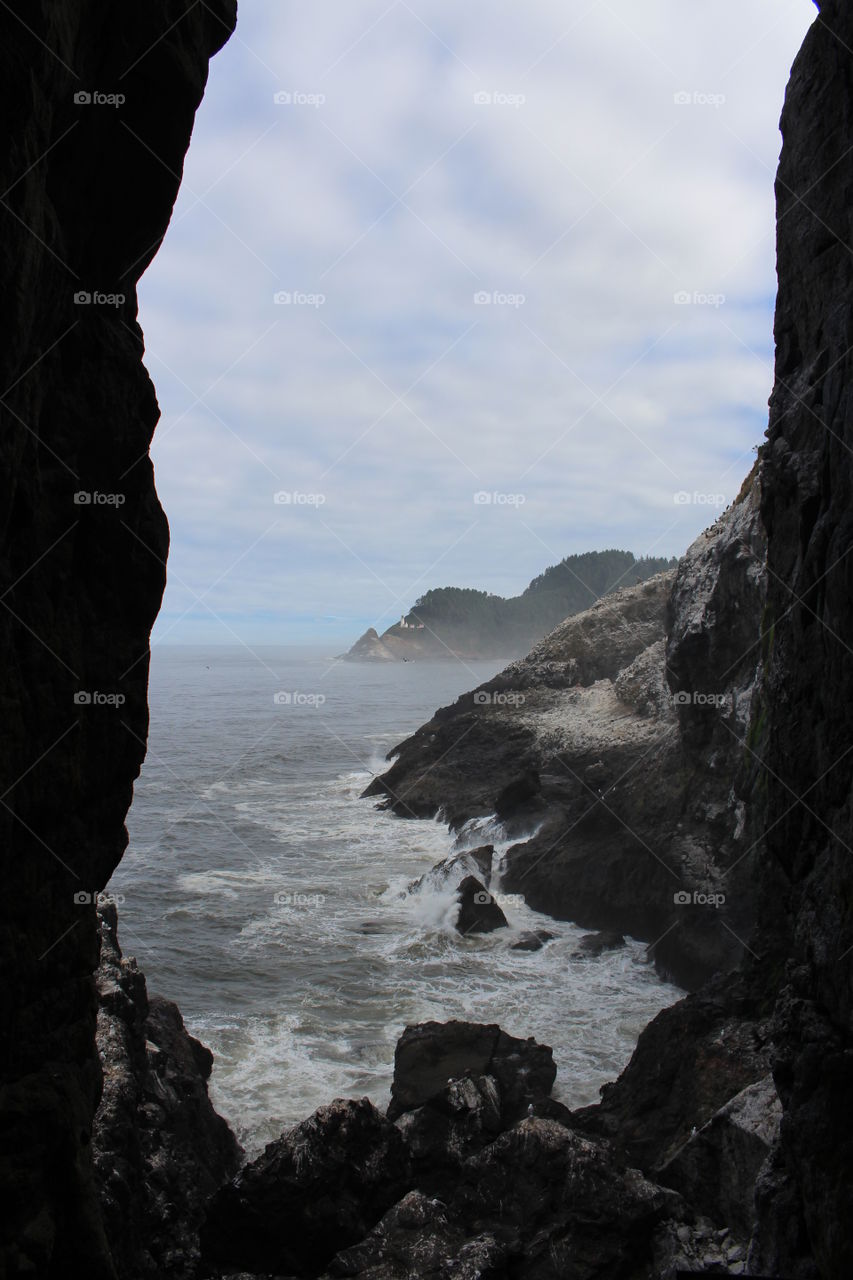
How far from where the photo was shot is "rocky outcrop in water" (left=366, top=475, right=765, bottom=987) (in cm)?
2361

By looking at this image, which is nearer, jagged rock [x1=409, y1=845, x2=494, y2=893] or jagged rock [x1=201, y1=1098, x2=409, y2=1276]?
jagged rock [x1=201, y1=1098, x2=409, y2=1276]

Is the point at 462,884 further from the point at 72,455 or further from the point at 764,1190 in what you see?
the point at 72,455

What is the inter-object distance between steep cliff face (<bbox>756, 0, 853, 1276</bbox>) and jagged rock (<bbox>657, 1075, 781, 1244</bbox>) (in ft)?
4.65

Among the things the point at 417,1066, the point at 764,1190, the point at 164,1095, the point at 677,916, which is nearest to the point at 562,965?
the point at 677,916

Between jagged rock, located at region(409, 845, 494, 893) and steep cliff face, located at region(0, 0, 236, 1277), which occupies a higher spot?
steep cliff face, located at region(0, 0, 236, 1277)

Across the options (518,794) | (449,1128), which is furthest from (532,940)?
(449,1128)

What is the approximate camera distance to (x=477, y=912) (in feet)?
88.2

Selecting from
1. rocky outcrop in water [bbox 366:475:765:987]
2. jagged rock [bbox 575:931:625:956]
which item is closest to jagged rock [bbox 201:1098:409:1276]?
rocky outcrop in water [bbox 366:475:765:987]

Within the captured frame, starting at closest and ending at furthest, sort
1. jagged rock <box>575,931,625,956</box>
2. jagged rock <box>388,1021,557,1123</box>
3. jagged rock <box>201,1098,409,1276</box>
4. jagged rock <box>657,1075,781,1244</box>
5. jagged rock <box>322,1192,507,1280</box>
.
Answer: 1. jagged rock <box>322,1192,507,1280</box>
2. jagged rock <box>657,1075,781,1244</box>
3. jagged rock <box>201,1098,409,1276</box>
4. jagged rock <box>388,1021,557,1123</box>
5. jagged rock <box>575,931,625,956</box>

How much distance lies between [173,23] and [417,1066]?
1617cm

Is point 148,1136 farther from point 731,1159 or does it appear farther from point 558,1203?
A: point 731,1159

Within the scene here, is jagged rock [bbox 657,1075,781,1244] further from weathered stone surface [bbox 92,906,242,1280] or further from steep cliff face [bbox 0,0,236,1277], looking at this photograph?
steep cliff face [bbox 0,0,236,1277]

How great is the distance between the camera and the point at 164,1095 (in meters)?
14.0

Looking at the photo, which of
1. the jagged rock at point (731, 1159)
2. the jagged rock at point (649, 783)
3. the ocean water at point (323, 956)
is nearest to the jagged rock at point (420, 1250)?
the jagged rock at point (731, 1159)
